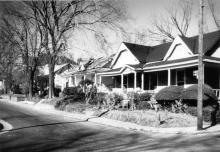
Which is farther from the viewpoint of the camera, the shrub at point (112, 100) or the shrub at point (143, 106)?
the shrub at point (112, 100)

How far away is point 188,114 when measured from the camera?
1606cm

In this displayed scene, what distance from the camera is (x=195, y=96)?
16547 millimetres

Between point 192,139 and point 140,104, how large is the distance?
8.93 meters

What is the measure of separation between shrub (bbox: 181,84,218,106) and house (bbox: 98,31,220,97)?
3.46 meters

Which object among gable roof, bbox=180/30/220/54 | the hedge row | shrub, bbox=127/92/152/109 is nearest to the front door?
gable roof, bbox=180/30/220/54

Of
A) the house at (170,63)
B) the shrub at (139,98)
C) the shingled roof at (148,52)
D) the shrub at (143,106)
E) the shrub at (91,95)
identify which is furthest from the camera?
the shingled roof at (148,52)

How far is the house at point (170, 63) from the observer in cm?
2238

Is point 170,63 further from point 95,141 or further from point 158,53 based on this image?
point 95,141

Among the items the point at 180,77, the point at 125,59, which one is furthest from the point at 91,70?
the point at 180,77

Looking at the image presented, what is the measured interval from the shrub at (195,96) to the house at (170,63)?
3456mm

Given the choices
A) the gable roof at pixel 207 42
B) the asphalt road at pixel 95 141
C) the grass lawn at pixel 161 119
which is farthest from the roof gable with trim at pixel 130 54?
the asphalt road at pixel 95 141

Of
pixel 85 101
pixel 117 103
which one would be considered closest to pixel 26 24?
pixel 85 101

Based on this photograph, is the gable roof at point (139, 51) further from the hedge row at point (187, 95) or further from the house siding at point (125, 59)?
the hedge row at point (187, 95)

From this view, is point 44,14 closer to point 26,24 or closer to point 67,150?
point 26,24
